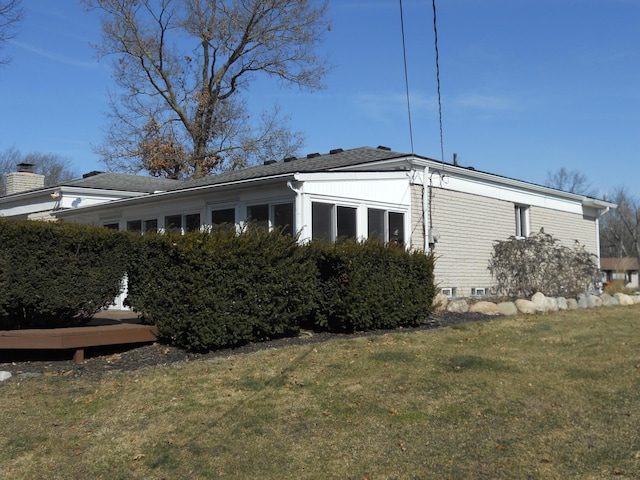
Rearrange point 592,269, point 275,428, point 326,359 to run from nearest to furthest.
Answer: point 275,428
point 326,359
point 592,269

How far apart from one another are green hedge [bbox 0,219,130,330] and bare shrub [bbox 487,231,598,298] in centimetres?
938

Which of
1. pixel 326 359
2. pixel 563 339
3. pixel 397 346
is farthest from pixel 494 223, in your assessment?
pixel 326 359

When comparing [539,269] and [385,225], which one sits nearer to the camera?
[385,225]

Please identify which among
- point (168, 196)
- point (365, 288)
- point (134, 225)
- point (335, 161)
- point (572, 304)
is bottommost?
point (572, 304)

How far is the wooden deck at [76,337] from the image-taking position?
7.95 m

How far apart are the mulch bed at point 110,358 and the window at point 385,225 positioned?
4104 millimetres

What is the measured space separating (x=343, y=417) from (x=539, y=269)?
10143 mm

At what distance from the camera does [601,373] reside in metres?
7.23

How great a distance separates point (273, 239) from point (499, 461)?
5154mm

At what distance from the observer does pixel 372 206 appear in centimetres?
1322

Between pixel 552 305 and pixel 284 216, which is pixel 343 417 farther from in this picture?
pixel 552 305

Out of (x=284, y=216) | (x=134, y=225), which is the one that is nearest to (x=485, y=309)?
(x=284, y=216)

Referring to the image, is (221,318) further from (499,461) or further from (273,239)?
(499,461)

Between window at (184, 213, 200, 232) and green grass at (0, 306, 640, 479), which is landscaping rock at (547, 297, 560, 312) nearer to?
green grass at (0, 306, 640, 479)
